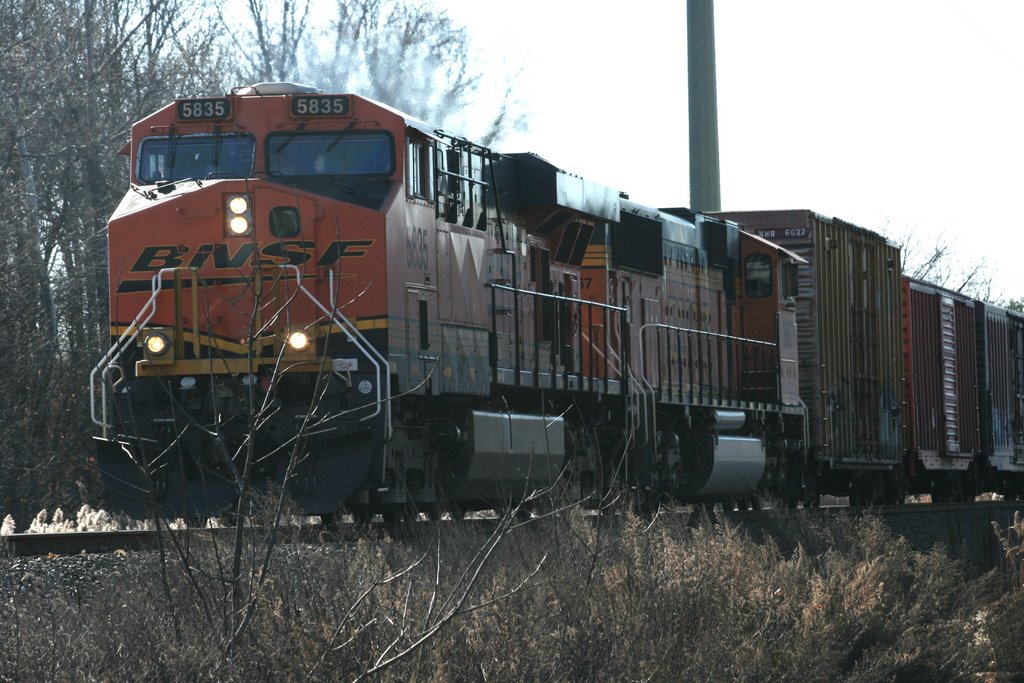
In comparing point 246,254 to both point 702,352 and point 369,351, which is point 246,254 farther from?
point 702,352

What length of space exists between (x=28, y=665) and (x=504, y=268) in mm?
7423

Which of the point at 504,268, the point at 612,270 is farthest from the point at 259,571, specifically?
the point at 612,270

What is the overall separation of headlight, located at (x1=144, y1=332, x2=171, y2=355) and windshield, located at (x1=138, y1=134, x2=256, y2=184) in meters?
1.32

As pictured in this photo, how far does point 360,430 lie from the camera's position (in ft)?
35.0

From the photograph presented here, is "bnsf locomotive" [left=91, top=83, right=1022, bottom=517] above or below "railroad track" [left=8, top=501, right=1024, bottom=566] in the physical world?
above

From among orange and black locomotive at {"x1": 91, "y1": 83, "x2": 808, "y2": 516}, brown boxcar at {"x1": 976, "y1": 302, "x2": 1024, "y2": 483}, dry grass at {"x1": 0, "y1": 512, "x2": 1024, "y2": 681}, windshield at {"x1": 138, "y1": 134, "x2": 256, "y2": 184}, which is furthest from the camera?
brown boxcar at {"x1": 976, "y1": 302, "x2": 1024, "y2": 483}

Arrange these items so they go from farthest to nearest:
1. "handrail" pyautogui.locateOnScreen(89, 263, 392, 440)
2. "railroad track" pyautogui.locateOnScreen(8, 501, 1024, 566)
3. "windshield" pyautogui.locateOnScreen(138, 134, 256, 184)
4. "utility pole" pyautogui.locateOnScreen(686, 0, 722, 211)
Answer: "utility pole" pyautogui.locateOnScreen(686, 0, 722, 211) → "windshield" pyautogui.locateOnScreen(138, 134, 256, 184) → "handrail" pyautogui.locateOnScreen(89, 263, 392, 440) → "railroad track" pyautogui.locateOnScreen(8, 501, 1024, 566)

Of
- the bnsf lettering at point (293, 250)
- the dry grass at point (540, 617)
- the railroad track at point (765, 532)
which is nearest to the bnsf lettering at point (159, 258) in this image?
the bnsf lettering at point (293, 250)

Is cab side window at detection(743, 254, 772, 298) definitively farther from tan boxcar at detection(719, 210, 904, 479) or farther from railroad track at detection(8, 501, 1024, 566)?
railroad track at detection(8, 501, 1024, 566)

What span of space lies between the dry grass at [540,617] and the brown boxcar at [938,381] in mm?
11792

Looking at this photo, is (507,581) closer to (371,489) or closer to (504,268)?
(371,489)

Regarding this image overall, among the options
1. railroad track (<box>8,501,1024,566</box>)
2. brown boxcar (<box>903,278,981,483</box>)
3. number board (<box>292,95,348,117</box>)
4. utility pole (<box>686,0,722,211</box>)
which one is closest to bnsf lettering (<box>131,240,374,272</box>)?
number board (<box>292,95,348,117</box>)

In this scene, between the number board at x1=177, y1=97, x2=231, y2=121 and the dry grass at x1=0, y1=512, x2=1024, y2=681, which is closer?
the dry grass at x1=0, y1=512, x2=1024, y2=681

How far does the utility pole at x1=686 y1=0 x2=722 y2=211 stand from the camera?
25.9 meters
